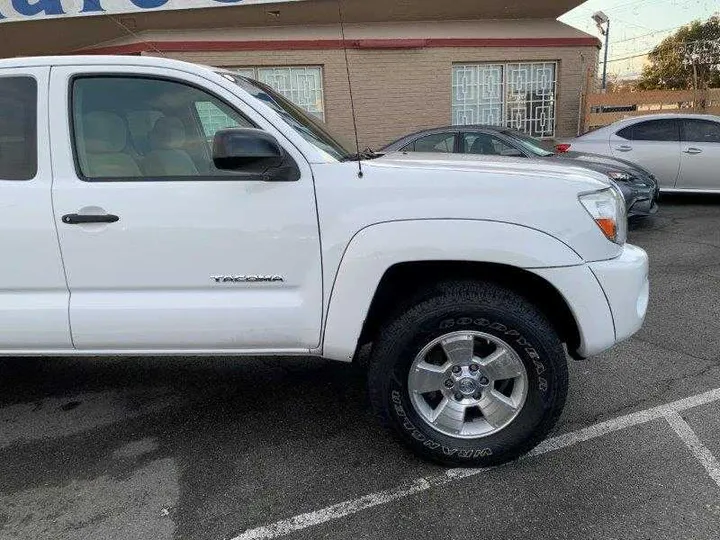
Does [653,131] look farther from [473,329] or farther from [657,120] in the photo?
[473,329]

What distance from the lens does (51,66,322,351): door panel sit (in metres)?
2.47

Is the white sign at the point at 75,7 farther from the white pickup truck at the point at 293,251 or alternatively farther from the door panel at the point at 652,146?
the white pickup truck at the point at 293,251

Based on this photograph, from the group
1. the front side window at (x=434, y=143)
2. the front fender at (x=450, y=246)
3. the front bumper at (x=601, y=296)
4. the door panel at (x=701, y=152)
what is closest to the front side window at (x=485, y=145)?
the front side window at (x=434, y=143)

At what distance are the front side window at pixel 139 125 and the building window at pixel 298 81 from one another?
29.9 ft

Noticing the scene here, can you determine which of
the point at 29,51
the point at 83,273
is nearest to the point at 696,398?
the point at 83,273

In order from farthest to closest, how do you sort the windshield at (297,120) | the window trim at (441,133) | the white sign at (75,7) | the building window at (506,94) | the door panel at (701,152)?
the building window at (506,94), the white sign at (75,7), the door panel at (701,152), the window trim at (441,133), the windshield at (297,120)

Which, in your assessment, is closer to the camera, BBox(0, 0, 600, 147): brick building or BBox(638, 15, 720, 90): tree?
BBox(0, 0, 600, 147): brick building

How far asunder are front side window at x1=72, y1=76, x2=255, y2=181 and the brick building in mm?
8462

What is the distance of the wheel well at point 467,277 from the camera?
2553mm

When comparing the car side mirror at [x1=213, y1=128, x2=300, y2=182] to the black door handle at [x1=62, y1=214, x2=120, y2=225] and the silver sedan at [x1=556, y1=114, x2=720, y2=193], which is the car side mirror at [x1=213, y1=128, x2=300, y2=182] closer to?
the black door handle at [x1=62, y1=214, x2=120, y2=225]

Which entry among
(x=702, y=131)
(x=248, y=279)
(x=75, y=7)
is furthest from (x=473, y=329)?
(x=75, y=7)

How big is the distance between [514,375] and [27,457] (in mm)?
2588

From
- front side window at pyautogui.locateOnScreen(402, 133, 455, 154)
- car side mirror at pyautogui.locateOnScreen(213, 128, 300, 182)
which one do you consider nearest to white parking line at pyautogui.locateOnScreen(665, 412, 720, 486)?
car side mirror at pyautogui.locateOnScreen(213, 128, 300, 182)

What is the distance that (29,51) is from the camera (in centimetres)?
1158
